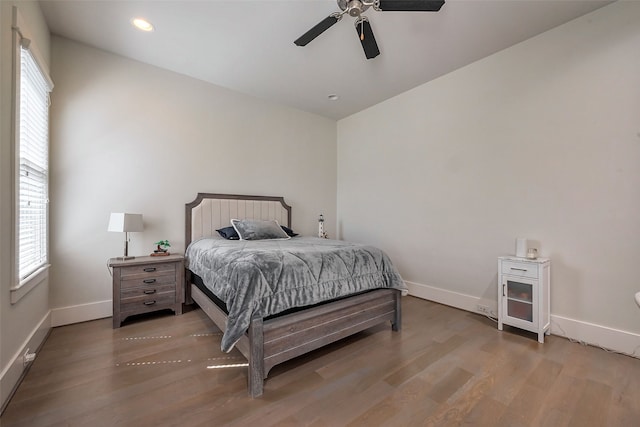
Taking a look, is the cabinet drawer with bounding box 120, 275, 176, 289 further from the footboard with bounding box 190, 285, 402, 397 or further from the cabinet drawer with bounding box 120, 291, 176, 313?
the footboard with bounding box 190, 285, 402, 397

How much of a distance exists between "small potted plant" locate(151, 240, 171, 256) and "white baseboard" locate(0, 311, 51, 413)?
1.05m

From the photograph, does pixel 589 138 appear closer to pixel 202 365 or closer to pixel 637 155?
pixel 637 155

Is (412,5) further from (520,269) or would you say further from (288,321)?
(520,269)

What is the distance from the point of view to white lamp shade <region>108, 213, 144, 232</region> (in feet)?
8.64

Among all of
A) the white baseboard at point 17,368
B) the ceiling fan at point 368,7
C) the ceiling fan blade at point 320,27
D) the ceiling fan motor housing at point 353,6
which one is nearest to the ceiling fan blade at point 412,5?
the ceiling fan at point 368,7

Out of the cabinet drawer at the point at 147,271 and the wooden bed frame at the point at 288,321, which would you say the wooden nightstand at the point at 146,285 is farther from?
the wooden bed frame at the point at 288,321

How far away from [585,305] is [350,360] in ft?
7.23

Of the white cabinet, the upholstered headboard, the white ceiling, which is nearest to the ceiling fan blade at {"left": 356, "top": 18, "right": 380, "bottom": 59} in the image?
the white ceiling

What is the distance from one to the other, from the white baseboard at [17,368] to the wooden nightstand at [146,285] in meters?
0.52

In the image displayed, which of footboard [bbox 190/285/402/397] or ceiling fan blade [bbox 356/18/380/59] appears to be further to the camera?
ceiling fan blade [bbox 356/18/380/59]

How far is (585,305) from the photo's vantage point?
2.38 meters

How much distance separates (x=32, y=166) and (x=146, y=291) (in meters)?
1.45

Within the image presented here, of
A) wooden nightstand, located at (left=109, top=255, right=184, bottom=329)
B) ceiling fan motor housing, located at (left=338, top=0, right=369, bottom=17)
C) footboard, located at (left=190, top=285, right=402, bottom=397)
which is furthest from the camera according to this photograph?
wooden nightstand, located at (left=109, top=255, right=184, bottom=329)

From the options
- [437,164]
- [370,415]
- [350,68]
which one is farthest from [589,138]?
[370,415]
